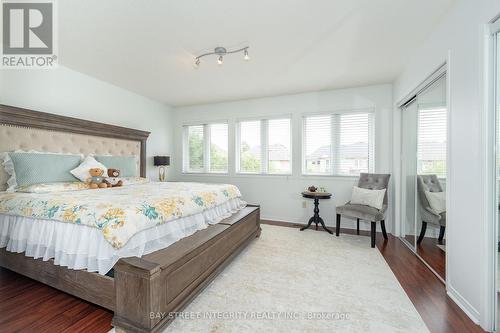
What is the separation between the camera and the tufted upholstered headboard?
2.57m

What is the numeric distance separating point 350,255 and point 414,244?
0.85 meters

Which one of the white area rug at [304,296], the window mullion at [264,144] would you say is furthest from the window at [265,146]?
the white area rug at [304,296]

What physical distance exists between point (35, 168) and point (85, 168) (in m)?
0.52

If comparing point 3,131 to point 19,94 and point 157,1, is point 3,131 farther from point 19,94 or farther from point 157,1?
point 157,1

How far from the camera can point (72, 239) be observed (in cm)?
170

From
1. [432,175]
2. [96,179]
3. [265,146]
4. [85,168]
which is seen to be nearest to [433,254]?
[432,175]

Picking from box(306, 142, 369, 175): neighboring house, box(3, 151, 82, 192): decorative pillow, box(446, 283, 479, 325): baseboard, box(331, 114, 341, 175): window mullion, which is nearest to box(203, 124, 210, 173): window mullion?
box(306, 142, 369, 175): neighboring house

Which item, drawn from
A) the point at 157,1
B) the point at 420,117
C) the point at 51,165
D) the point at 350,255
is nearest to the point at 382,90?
the point at 420,117

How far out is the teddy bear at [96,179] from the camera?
2.87m

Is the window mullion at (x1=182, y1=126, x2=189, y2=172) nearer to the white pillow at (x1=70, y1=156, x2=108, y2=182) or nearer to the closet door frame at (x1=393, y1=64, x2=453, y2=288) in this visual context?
the white pillow at (x1=70, y1=156, x2=108, y2=182)

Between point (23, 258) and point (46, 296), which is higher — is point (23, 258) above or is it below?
above

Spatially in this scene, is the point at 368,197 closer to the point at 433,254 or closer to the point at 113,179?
the point at 433,254

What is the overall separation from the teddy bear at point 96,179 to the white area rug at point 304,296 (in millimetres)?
1983

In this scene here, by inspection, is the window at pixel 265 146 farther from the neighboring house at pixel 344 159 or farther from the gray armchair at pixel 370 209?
the gray armchair at pixel 370 209
